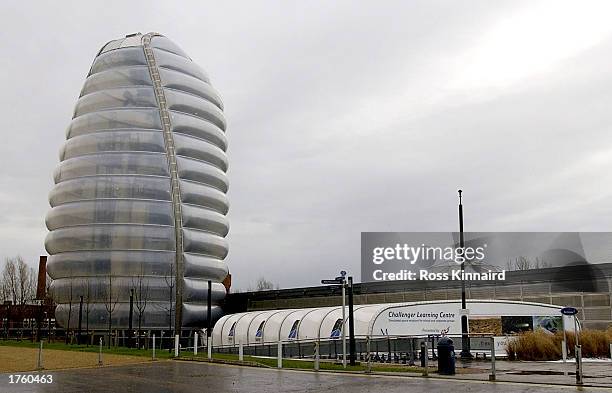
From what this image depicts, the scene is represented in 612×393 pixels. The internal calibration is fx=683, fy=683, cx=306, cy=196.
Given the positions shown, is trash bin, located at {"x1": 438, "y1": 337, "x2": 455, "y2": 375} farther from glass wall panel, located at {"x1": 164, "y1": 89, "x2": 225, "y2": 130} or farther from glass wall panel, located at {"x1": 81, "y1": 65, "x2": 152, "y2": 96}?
glass wall panel, located at {"x1": 81, "y1": 65, "x2": 152, "y2": 96}

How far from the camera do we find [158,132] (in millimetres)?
77188

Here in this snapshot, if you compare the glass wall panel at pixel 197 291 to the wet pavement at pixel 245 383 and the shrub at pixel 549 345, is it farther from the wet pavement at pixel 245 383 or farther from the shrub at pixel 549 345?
the wet pavement at pixel 245 383

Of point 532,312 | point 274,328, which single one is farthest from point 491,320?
point 274,328

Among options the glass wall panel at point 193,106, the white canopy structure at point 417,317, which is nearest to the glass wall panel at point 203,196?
the glass wall panel at point 193,106

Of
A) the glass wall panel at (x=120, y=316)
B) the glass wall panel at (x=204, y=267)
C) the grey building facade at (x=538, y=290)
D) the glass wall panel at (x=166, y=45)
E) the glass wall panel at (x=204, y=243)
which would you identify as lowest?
the glass wall panel at (x=120, y=316)

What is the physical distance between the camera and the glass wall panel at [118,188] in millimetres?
74125

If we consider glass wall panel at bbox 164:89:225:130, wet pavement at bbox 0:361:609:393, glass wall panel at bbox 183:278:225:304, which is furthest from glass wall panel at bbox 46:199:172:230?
wet pavement at bbox 0:361:609:393

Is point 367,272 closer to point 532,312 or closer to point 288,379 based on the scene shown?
point 532,312

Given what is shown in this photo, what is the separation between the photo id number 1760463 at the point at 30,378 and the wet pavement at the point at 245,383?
Answer: 21 cm

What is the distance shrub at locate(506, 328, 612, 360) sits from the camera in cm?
3072

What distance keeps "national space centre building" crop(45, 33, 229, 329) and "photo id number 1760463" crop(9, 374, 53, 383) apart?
46200mm

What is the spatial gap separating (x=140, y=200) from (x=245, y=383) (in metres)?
57.2

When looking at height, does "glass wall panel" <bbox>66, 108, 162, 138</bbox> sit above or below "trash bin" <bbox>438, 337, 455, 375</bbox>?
above

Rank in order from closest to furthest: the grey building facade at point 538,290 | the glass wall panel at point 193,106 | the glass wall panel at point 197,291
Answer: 1. the grey building facade at point 538,290
2. the glass wall panel at point 197,291
3. the glass wall panel at point 193,106
